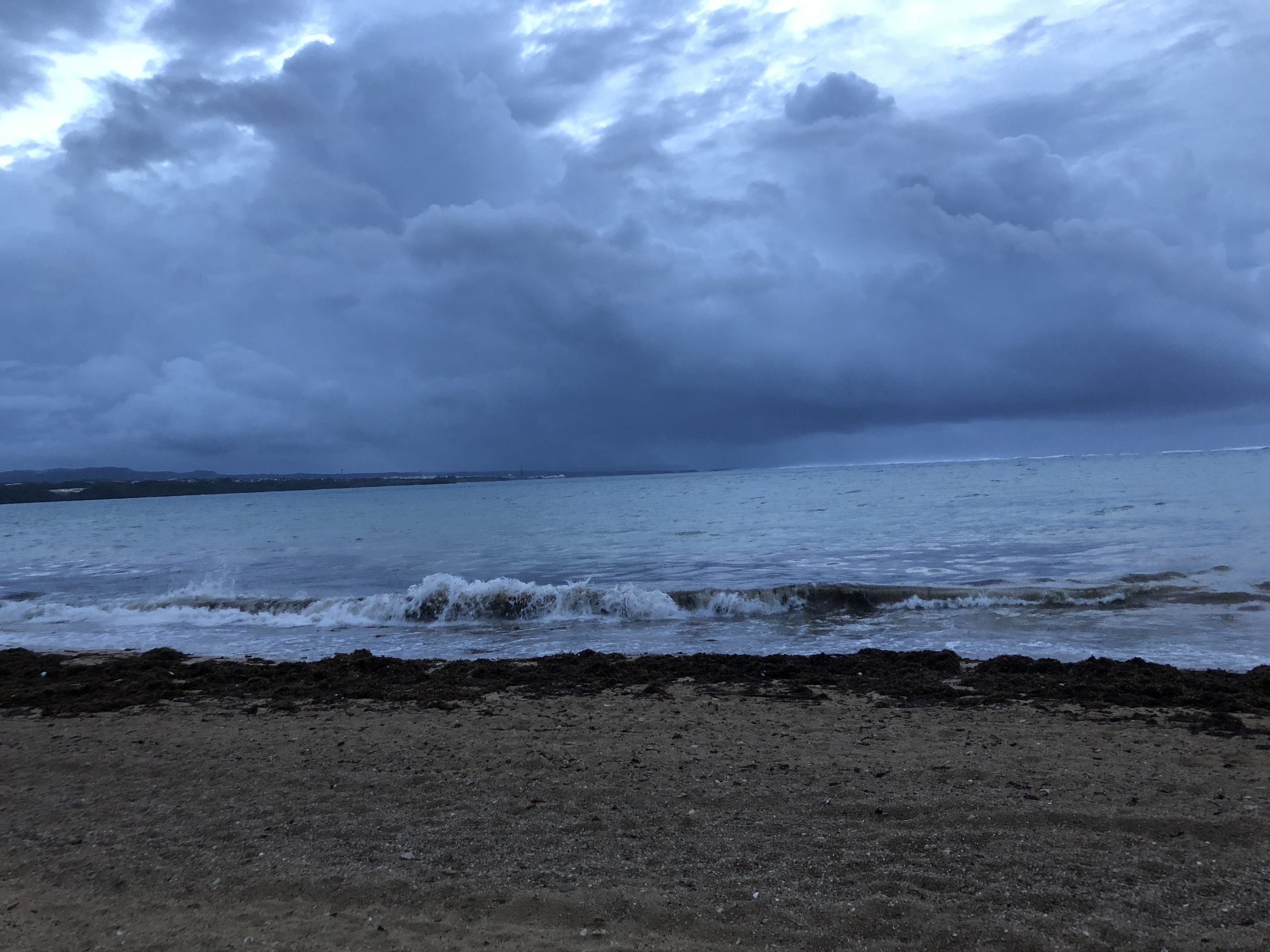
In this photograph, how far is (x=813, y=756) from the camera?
7.41m

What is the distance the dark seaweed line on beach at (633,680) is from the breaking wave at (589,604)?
5.83 meters

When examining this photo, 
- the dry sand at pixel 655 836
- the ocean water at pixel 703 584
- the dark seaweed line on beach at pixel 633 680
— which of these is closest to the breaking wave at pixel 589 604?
the ocean water at pixel 703 584

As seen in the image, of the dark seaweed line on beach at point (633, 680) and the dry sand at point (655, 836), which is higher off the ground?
the dry sand at point (655, 836)

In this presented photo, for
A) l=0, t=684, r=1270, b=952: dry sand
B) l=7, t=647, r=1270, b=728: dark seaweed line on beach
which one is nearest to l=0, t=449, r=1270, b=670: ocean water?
l=7, t=647, r=1270, b=728: dark seaweed line on beach

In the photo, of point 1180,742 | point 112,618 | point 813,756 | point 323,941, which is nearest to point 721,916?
point 323,941

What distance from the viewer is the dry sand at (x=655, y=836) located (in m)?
4.38

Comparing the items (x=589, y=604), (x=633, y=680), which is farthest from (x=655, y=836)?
(x=589, y=604)

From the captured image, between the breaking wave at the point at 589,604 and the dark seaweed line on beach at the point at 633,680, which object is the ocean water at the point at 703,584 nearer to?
the breaking wave at the point at 589,604

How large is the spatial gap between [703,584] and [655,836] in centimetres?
1715

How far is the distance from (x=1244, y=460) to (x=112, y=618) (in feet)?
503

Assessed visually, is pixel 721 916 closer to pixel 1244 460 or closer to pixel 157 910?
pixel 157 910

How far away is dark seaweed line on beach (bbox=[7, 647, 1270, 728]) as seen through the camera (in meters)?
9.52

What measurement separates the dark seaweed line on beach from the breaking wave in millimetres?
5835

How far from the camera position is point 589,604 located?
19.8m
